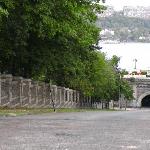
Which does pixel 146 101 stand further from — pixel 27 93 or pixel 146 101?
pixel 27 93

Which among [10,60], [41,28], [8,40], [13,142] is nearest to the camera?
[13,142]

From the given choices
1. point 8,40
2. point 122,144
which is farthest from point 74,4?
point 122,144

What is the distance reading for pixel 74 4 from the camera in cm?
3177

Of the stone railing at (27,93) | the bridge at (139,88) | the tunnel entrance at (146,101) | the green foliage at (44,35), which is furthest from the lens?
the tunnel entrance at (146,101)

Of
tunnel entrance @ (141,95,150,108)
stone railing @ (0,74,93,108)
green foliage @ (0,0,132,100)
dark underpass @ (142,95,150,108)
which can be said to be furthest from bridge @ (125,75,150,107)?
green foliage @ (0,0,132,100)

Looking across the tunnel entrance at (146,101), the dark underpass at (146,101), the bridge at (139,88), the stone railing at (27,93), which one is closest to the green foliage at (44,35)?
the stone railing at (27,93)

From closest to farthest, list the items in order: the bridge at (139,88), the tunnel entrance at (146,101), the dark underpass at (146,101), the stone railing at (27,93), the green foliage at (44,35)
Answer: the green foliage at (44,35)
the stone railing at (27,93)
the bridge at (139,88)
the tunnel entrance at (146,101)
the dark underpass at (146,101)

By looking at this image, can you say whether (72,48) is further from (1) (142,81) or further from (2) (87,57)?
(1) (142,81)

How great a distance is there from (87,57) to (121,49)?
5010 inches

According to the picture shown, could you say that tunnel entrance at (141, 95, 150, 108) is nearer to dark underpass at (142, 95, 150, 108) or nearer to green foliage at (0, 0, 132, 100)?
dark underpass at (142, 95, 150, 108)

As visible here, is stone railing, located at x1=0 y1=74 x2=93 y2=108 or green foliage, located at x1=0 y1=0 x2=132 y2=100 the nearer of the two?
green foliage, located at x1=0 y1=0 x2=132 y2=100

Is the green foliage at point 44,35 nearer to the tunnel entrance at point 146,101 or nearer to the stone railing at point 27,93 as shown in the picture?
the stone railing at point 27,93

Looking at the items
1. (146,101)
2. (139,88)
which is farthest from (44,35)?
(146,101)

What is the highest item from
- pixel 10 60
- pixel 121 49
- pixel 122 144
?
pixel 121 49
